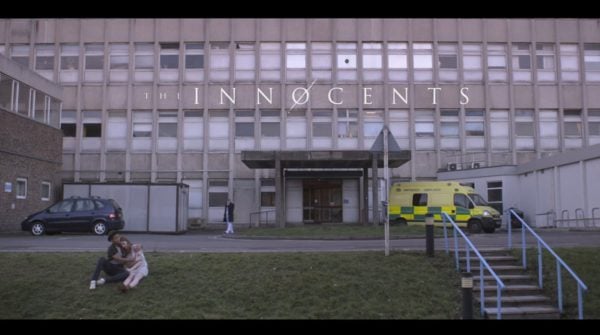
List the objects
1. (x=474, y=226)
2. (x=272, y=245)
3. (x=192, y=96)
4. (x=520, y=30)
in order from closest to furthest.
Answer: (x=272, y=245) → (x=474, y=226) → (x=192, y=96) → (x=520, y=30)

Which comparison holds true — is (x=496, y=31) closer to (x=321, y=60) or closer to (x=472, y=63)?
(x=472, y=63)

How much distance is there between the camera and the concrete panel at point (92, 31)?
38.0 meters

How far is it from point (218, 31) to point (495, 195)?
713 inches

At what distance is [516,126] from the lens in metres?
37.7

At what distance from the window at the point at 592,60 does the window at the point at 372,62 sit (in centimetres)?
1210

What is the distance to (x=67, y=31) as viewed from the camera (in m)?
38.1

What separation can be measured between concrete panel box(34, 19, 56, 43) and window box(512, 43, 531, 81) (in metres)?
27.0

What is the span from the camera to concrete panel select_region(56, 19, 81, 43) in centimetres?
3803

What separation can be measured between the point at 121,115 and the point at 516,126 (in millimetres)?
22913

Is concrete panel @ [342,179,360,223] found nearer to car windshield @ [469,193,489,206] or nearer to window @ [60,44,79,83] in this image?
car windshield @ [469,193,489,206]

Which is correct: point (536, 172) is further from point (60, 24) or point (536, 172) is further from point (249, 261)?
point (60, 24)

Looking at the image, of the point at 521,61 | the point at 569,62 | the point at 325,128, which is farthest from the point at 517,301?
the point at 569,62

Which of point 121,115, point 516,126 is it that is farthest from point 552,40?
point 121,115

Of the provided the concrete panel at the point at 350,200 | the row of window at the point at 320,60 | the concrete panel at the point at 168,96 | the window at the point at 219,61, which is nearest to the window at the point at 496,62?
the row of window at the point at 320,60
